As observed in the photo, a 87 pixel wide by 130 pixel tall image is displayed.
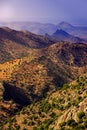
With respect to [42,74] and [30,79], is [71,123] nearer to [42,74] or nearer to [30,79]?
[30,79]

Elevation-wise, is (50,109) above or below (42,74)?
below

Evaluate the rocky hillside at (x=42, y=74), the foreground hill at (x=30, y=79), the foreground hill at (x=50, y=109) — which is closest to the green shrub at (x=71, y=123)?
the foreground hill at (x=50, y=109)

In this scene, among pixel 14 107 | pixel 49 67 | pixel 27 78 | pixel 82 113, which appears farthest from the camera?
pixel 49 67

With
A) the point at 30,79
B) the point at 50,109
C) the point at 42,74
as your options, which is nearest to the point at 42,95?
the point at 30,79

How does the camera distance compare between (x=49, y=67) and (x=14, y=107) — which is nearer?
(x=14, y=107)

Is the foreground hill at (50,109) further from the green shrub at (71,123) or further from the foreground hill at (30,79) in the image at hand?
the green shrub at (71,123)

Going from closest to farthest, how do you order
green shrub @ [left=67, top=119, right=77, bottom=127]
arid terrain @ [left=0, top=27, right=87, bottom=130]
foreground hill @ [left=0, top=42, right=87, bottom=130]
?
green shrub @ [left=67, top=119, right=77, bottom=127] < arid terrain @ [left=0, top=27, right=87, bottom=130] < foreground hill @ [left=0, top=42, right=87, bottom=130]

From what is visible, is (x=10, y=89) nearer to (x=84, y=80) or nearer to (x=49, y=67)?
(x=49, y=67)

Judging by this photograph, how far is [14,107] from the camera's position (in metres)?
117

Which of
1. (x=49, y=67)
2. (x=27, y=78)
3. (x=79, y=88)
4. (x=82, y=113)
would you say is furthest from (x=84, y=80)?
(x=49, y=67)

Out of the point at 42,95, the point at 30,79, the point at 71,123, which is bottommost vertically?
the point at 42,95

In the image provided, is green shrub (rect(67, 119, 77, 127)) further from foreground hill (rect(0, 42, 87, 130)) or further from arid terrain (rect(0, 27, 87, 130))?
foreground hill (rect(0, 42, 87, 130))

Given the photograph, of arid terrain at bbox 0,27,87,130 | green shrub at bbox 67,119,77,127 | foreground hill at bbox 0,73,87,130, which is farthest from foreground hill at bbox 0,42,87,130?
green shrub at bbox 67,119,77,127

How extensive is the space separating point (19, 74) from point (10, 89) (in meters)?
17.5
